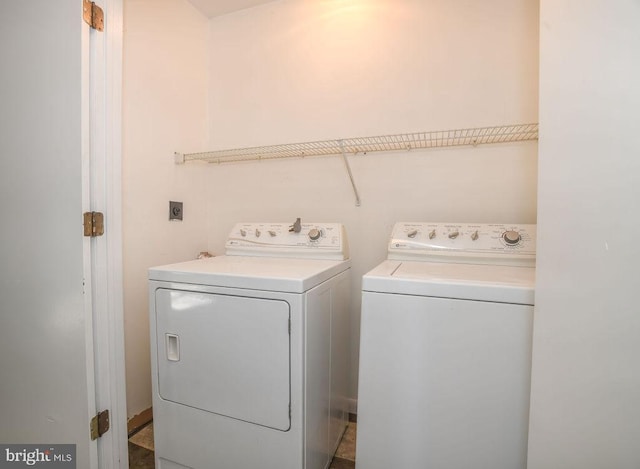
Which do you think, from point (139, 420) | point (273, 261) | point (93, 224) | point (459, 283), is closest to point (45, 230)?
point (93, 224)

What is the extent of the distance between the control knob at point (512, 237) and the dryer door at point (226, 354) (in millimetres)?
990

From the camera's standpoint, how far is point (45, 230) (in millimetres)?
1239

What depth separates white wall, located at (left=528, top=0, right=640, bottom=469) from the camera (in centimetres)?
71

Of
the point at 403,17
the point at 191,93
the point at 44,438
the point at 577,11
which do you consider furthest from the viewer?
the point at 191,93

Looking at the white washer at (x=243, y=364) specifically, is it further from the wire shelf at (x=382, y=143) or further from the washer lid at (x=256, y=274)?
the wire shelf at (x=382, y=143)

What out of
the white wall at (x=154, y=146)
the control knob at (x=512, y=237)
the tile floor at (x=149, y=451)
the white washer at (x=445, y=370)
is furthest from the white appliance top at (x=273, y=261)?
the tile floor at (x=149, y=451)

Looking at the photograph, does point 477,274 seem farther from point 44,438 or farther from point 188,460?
point 44,438

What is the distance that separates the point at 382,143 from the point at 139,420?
6.66ft

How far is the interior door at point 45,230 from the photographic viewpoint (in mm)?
1164

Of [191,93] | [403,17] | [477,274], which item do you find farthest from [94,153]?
[403,17]

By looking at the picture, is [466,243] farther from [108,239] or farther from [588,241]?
[108,239]

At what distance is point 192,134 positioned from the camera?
202cm

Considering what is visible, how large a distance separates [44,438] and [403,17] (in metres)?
2.69

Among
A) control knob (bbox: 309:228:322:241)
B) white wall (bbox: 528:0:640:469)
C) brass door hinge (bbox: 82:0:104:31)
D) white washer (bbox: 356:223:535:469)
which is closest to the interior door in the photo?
brass door hinge (bbox: 82:0:104:31)
